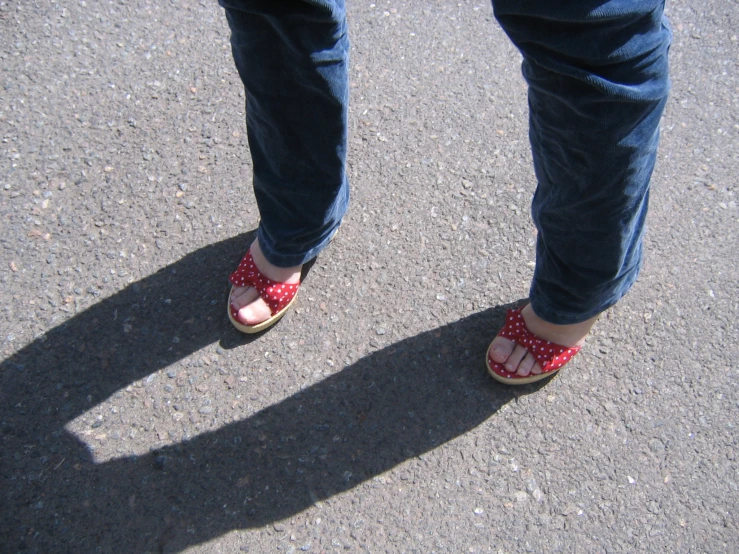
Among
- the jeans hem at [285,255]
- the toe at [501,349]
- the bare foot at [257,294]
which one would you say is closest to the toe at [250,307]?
the bare foot at [257,294]

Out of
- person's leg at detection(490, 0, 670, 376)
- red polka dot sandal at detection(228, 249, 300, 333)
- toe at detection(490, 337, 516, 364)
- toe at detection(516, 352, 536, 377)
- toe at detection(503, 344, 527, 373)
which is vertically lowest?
toe at detection(516, 352, 536, 377)

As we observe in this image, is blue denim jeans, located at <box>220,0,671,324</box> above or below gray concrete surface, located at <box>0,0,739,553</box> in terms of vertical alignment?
above

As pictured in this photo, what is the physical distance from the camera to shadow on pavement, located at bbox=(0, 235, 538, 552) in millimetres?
1558

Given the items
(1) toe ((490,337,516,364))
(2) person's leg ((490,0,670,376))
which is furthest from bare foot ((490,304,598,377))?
(2) person's leg ((490,0,670,376))

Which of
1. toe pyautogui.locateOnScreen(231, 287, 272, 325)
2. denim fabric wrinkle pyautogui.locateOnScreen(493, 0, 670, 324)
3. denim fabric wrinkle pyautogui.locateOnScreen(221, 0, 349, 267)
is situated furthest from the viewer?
toe pyautogui.locateOnScreen(231, 287, 272, 325)

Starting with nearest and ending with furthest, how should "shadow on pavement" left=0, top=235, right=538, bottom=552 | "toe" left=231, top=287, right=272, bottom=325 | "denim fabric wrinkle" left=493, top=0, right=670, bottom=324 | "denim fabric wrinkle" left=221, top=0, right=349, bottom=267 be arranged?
1. "denim fabric wrinkle" left=493, top=0, right=670, bottom=324
2. "denim fabric wrinkle" left=221, top=0, right=349, bottom=267
3. "shadow on pavement" left=0, top=235, right=538, bottom=552
4. "toe" left=231, top=287, right=272, bottom=325

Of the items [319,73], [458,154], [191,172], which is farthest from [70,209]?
[458,154]

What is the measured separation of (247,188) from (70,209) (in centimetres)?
60

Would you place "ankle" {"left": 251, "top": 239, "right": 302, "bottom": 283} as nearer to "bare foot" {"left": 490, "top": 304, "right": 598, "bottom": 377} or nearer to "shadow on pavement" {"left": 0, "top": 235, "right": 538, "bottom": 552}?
"shadow on pavement" {"left": 0, "top": 235, "right": 538, "bottom": 552}

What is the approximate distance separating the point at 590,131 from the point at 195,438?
1.25 meters

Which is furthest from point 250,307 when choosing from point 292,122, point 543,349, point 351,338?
point 543,349

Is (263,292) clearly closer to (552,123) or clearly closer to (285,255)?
(285,255)

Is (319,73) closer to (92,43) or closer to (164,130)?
(164,130)

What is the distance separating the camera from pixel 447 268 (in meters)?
2.02
